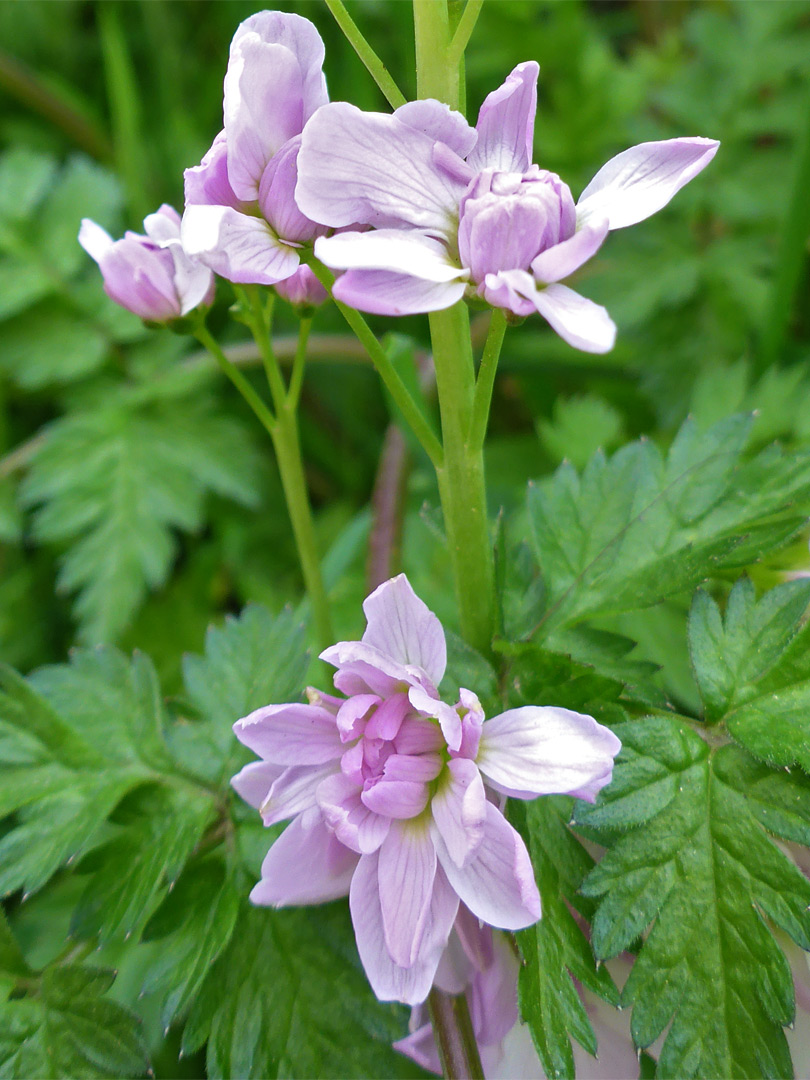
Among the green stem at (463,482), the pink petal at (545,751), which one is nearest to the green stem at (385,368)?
the green stem at (463,482)

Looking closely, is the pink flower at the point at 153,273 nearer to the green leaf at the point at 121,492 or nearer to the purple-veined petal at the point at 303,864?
the purple-veined petal at the point at 303,864

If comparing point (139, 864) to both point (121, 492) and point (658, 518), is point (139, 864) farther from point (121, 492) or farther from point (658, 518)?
point (121, 492)

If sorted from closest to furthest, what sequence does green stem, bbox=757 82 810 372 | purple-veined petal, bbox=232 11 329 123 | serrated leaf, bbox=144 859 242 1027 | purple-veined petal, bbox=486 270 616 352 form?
purple-veined petal, bbox=486 270 616 352 → purple-veined petal, bbox=232 11 329 123 → serrated leaf, bbox=144 859 242 1027 → green stem, bbox=757 82 810 372

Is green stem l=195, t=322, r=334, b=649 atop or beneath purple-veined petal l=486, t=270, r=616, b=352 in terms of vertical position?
beneath

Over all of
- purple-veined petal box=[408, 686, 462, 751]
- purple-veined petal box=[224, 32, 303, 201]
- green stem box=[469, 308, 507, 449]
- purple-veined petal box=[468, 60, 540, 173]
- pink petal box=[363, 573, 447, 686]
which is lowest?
purple-veined petal box=[408, 686, 462, 751]

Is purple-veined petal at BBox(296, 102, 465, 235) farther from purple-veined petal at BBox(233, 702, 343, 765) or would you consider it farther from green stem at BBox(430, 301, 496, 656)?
purple-veined petal at BBox(233, 702, 343, 765)

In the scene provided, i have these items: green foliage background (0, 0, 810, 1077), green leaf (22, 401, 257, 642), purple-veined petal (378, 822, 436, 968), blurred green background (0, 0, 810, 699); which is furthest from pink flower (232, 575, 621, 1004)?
green leaf (22, 401, 257, 642)
